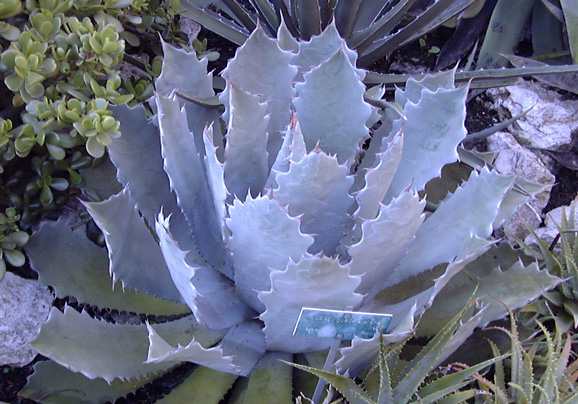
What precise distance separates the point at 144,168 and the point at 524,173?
1282 millimetres

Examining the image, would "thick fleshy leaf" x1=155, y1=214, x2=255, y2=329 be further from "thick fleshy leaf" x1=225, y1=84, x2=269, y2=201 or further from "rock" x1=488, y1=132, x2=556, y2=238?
"rock" x1=488, y1=132, x2=556, y2=238

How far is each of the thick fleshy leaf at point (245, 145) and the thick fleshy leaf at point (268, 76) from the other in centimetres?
8

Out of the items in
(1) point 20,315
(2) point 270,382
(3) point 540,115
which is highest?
(3) point 540,115

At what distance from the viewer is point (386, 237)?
1.08m

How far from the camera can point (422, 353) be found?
118 cm

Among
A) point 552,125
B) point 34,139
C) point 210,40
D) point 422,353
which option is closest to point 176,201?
point 34,139

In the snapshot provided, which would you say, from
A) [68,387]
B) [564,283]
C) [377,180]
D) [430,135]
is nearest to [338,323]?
[377,180]

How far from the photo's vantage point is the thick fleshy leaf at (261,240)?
100cm

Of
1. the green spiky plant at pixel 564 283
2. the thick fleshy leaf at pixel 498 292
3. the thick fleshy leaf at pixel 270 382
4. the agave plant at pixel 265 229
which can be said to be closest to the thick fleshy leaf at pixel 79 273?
the agave plant at pixel 265 229

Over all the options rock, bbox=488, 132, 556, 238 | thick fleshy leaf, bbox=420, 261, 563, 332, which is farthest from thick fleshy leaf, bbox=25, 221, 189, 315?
rock, bbox=488, 132, 556, 238

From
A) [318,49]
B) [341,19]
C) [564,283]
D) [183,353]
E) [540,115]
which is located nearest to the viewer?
[183,353]

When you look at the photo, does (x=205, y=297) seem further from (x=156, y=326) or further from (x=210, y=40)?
(x=210, y=40)

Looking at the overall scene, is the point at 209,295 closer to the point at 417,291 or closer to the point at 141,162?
the point at 141,162

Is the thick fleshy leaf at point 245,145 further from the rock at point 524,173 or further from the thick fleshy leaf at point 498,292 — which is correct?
the rock at point 524,173
